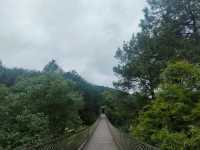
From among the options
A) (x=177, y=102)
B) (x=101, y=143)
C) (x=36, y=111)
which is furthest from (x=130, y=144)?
(x=36, y=111)

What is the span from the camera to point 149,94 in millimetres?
27391

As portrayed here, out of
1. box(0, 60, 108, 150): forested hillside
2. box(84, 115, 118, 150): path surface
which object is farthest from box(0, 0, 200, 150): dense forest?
box(84, 115, 118, 150): path surface

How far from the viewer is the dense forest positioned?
36.9 ft

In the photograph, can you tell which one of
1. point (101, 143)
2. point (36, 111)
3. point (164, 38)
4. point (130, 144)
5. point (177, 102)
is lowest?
point (101, 143)

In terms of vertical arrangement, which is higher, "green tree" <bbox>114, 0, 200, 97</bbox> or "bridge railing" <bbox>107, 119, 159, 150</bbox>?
"green tree" <bbox>114, 0, 200, 97</bbox>

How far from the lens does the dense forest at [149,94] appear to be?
11253 millimetres

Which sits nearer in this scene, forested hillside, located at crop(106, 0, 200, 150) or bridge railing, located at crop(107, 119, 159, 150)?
bridge railing, located at crop(107, 119, 159, 150)

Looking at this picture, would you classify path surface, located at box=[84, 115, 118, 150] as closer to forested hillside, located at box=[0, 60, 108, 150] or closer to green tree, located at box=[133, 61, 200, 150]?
forested hillside, located at box=[0, 60, 108, 150]

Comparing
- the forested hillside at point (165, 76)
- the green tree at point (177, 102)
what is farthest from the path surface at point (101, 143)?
the green tree at point (177, 102)

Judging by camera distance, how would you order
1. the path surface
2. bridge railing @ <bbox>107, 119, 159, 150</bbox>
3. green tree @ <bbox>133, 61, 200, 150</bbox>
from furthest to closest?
the path surface, green tree @ <bbox>133, 61, 200, 150</bbox>, bridge railing @ <bbox>107, 119, 159, 150</bbox>

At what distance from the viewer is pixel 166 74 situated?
1202 cm

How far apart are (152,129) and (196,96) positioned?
198 cm

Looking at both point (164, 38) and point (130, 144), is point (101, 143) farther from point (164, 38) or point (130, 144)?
point (130, 144)

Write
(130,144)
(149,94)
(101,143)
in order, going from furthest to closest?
(149,94)
(101,143)
(130,144)
